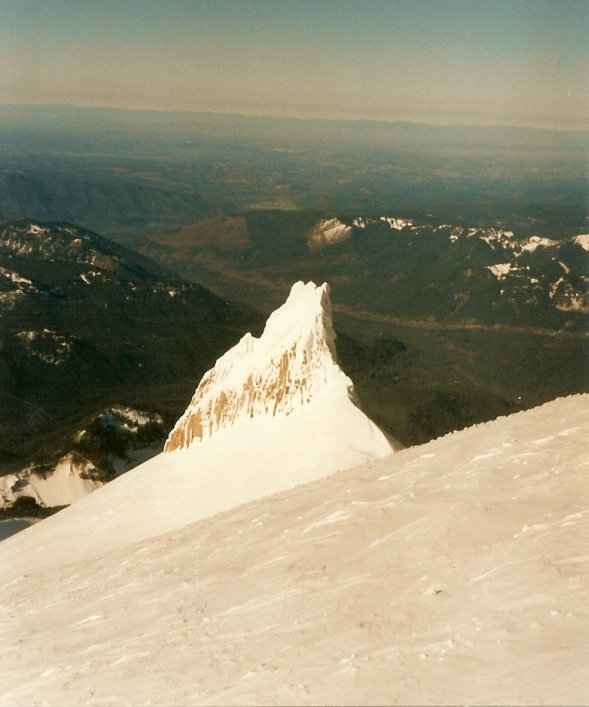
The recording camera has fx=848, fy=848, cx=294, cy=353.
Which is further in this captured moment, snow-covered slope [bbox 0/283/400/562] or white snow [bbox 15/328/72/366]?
white snow [bbox 15/328/72/366]

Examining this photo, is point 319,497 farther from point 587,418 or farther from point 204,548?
point 587,418

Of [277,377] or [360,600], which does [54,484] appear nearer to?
[277,377]

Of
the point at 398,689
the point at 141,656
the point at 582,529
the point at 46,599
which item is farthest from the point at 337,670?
the point at 46,599

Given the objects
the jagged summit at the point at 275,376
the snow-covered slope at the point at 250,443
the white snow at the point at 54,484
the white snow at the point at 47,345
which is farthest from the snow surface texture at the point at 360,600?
the white snow at the point at 47,345

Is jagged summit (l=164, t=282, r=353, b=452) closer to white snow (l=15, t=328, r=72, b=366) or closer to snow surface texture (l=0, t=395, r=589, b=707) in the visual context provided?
snow surface texture (l=0, t=395, r=589, b=707)

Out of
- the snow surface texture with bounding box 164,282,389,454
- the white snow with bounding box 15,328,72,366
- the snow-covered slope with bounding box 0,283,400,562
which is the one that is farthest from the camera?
the white snow with bounding box 15,328,72,366

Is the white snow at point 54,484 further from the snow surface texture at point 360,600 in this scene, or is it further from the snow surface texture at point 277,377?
the snow surface texture at point 360,600

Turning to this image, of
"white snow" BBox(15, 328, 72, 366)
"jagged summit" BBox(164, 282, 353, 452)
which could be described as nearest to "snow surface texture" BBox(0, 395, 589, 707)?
"jagged summit" BBox(164, 282, 353, 452)
